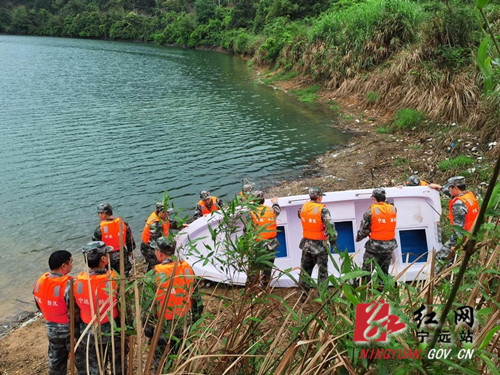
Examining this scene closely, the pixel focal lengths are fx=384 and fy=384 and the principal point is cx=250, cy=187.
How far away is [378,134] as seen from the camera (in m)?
14.5

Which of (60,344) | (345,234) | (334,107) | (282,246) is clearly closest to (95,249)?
(60,344)

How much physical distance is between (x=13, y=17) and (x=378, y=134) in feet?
267

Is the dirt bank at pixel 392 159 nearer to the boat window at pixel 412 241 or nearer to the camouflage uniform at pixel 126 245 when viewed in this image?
the boat window at pixel 412 241

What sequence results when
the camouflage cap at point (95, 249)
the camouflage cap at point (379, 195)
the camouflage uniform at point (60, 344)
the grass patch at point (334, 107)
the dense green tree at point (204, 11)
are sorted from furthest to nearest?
1. the dense green tree at point (204, 11)
2. the grass patch at point (334, 107)
3. the camouflage cap at point (379, 195)
4. the camouflage uniform at point (60, 344)
5. the camouflage cap at point (95, 249)

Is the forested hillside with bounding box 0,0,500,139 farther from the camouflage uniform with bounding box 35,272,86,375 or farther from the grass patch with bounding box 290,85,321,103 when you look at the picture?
the camouflage uniform with bounding box 35,272,86,375

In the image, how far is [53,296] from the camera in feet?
13.6

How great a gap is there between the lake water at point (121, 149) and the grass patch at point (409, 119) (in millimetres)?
2169

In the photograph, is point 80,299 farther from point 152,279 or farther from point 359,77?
point 359,77

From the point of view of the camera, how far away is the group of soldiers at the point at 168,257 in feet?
10.8

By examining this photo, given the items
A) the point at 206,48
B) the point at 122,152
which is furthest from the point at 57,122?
the point at 206,48

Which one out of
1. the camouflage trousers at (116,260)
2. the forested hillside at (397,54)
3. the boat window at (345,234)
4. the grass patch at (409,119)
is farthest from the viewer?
the grass patch at (409,119)

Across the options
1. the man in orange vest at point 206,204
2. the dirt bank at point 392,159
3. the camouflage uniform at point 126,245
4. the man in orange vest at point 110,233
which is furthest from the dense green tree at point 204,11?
the camouflage uniform at point 126,245

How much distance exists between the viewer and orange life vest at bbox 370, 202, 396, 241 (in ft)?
18.6

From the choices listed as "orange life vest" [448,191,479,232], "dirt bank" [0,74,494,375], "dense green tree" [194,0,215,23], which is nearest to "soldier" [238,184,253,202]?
"orange life vest" [448,191,479,232]
